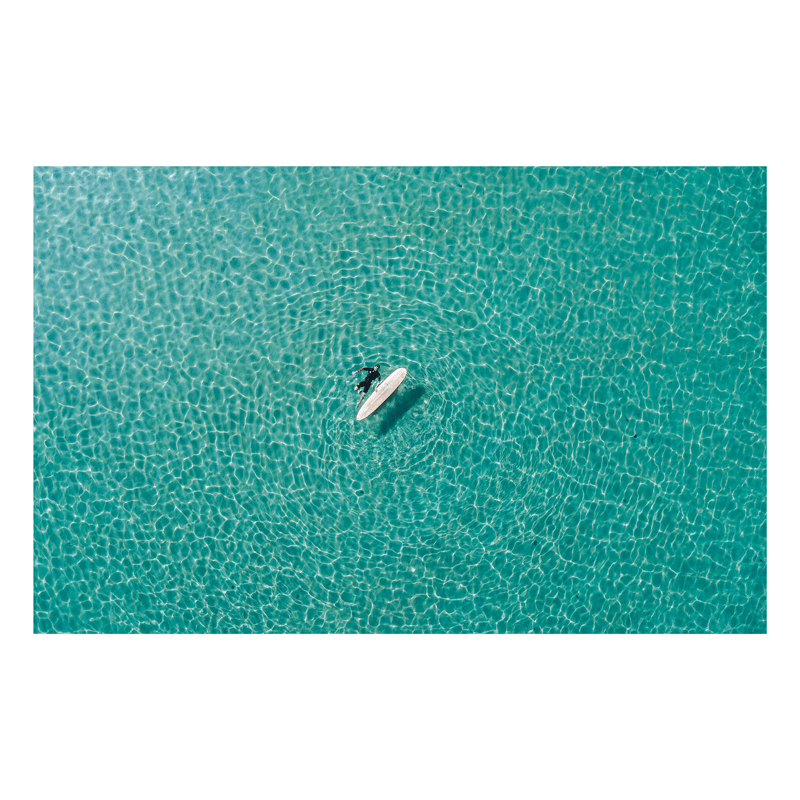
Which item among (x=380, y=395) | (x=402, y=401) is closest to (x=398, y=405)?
(x=402, y=401)

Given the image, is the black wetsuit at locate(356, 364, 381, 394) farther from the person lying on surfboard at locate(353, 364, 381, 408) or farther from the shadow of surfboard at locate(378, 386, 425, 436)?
the shadow of surfboard at locate(378, 386, 425, 436)

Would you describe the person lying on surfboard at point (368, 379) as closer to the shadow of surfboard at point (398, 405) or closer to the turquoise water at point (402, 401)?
the turquoise water at point (402, 401)

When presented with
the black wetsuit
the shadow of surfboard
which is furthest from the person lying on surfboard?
the shadow of surfboard

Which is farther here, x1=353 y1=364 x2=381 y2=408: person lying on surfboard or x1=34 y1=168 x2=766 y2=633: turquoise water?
x1=34 y1=168 x2=766 y2=633: turquoise water

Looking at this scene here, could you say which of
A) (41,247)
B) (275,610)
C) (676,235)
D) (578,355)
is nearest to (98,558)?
(275,610)

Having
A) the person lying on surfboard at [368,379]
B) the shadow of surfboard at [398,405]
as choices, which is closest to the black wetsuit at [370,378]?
the person lying on surfboard at [368,379]

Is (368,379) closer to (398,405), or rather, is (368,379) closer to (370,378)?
(370,378)
